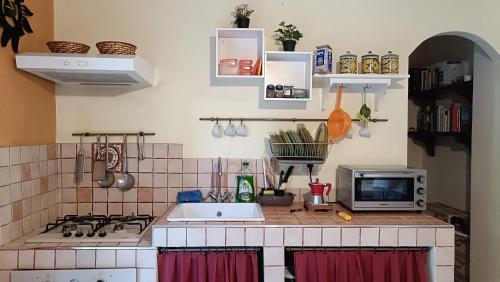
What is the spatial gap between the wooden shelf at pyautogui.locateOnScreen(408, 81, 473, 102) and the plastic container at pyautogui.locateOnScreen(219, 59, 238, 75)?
1.79m

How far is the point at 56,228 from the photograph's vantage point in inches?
68.4

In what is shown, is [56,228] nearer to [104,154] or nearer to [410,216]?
[104,154]

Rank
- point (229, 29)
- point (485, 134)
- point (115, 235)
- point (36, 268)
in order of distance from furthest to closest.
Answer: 1. point (485, 134)
2. point (229, 29)
3. point (115, 235)
4. point (36, 268)

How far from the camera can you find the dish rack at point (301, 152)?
1.86 metres

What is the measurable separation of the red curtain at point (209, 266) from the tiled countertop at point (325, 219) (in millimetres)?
147

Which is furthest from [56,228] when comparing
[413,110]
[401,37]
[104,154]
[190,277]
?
[413,110]

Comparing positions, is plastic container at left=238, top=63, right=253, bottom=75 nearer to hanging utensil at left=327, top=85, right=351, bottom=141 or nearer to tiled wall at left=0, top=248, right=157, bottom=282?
hanging utensil at left=327, top=85, right=351, bottom=141

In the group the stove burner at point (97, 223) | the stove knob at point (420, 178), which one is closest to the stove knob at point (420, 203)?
the stove knob at point (420, 178)

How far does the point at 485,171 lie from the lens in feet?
7.05

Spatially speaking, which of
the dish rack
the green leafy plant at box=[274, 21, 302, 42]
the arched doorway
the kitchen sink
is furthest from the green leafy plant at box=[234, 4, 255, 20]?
the arched doorway

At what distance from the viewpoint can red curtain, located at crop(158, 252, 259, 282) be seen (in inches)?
58.7

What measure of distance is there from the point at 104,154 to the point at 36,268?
2.44 ft

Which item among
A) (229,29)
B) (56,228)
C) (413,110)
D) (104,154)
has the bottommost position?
(56,228)

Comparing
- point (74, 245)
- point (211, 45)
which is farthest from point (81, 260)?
point (211, 45)
